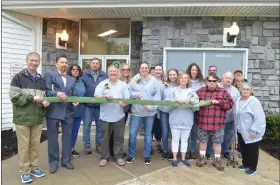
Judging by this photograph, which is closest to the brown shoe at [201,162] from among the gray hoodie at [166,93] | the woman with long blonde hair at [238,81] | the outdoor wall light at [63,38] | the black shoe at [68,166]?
the gray hoodie at [166,93]

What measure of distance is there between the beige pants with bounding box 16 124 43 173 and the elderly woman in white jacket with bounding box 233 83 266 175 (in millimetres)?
3129

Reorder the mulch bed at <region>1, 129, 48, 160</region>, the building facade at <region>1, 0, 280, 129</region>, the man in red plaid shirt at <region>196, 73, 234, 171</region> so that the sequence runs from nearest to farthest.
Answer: the man in red plaid shirt at <region>196, 73, 234, 171</region> < the mulch bed at <region>1, 129, 48, 160</region> < the building facade at <region>1, 0, 280, 129</region>

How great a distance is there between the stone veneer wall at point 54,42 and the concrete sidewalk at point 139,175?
3861 mm

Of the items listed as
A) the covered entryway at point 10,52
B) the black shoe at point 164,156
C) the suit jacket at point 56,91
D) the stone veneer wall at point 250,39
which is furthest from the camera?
the covered entryway at point 10,52

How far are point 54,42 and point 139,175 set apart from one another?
217 inches

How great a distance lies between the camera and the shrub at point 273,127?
6.62 m

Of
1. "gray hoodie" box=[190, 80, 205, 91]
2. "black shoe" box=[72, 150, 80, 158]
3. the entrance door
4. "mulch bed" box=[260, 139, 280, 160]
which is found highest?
the entrance door

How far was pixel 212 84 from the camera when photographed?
4387 mm

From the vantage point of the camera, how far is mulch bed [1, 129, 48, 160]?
5.01 m

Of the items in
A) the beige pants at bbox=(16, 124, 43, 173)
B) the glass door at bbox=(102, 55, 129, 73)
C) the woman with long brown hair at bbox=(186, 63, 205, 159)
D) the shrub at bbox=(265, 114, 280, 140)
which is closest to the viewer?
the beige pants at bbox=(16, 124, 43, 173)

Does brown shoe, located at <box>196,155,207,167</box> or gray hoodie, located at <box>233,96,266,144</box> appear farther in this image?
brown shoe, located at <box>196,155,207,167</box>

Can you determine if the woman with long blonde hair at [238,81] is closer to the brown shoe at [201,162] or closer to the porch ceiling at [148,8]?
the brown shoe at [201,162]

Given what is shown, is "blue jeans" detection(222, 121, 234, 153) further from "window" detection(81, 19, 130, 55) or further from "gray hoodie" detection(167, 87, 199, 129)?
"window" detection(81, 19, 130, 55)

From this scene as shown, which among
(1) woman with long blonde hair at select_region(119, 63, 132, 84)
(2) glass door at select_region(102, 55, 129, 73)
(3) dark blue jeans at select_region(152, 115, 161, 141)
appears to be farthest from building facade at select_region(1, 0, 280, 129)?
(1) woman with long blonde hair at select_region(119, 63, 132, 84)
